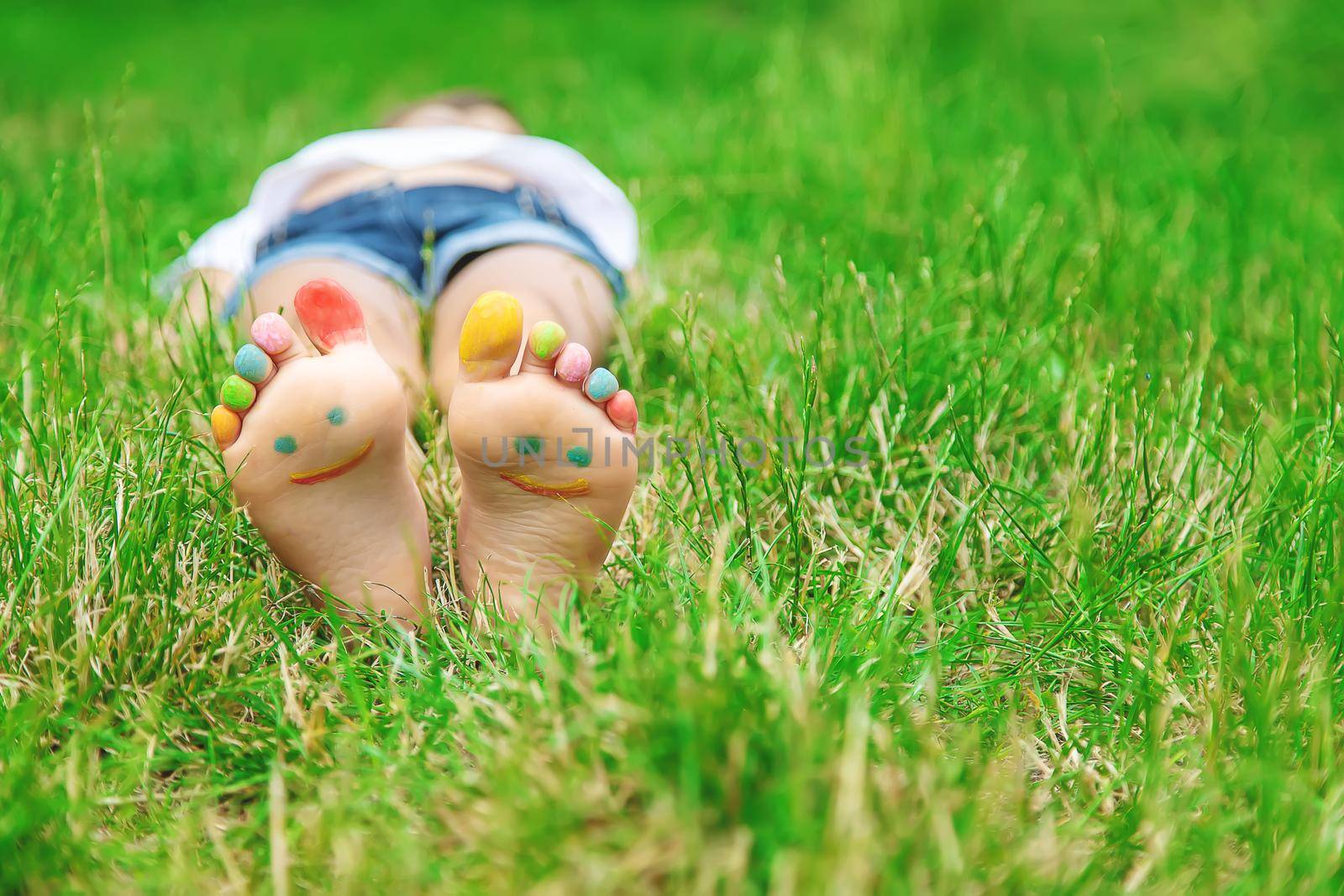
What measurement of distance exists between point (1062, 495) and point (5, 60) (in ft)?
11.6

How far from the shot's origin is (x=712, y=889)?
663mm

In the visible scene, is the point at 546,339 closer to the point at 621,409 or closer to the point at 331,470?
the point at 621,409

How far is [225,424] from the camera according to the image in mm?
956

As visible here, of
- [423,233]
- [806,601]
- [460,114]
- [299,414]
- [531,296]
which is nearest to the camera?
[299,414]

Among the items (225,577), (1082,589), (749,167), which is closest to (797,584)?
(1082,589)

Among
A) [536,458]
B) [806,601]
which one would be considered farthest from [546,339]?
[806,601]

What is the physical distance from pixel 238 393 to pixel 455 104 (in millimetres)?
1465

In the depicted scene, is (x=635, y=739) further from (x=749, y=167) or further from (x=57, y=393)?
(x=749, y=167)

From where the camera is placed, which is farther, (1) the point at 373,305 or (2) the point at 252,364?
(1) the point at 373,305

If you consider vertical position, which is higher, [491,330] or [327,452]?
[491,330]

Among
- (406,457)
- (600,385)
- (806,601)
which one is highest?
(600,385)

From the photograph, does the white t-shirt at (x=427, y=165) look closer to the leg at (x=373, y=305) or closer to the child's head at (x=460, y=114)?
the leg at (x=373, y=305)

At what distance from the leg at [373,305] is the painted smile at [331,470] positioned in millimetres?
377

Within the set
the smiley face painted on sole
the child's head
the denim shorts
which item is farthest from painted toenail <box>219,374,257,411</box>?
the child's head
